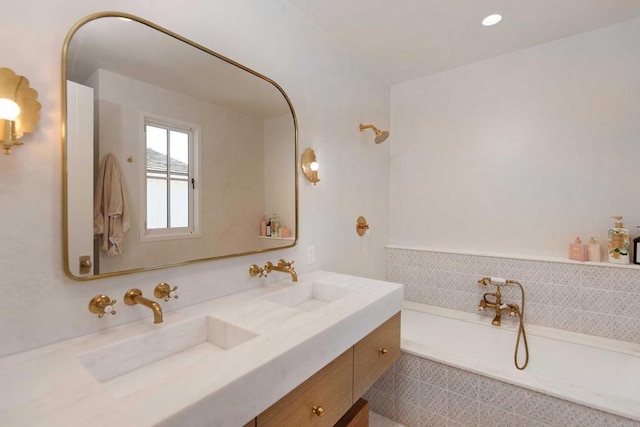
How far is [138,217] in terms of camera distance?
44.7 inches

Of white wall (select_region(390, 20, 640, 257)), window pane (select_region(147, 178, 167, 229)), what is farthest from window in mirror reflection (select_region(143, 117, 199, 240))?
white wall (select_region(390, 20, 640, 257))

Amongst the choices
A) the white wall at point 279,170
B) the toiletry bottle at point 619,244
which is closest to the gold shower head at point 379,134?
the white wall at point 279,170

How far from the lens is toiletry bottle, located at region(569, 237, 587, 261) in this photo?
2.13 m

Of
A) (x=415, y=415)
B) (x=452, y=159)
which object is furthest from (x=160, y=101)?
(x=452, y=159)

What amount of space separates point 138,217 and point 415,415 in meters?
1.89

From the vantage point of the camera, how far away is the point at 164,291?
3.68ft

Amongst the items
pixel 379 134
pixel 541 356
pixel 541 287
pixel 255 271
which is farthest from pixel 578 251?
pixel 255 271

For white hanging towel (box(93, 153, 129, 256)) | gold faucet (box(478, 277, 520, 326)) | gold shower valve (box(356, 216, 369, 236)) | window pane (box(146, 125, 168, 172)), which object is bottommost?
gold faucet (box(478, 277, 520, 326))

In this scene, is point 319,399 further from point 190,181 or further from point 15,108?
point 15,108

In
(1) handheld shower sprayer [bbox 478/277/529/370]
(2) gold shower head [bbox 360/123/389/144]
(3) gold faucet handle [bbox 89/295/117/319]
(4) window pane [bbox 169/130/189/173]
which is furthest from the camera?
(2) gold shower head [bbox 360/123/389/144]

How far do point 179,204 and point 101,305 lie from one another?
0.46 metres

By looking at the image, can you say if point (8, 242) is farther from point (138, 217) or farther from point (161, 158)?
point (161, 158)

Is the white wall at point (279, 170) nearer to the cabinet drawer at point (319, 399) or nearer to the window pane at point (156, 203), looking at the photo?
the window pane at point (156, 203)

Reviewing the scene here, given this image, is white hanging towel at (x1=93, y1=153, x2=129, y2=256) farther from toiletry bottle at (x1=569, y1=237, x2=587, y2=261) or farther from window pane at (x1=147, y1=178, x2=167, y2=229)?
toiletry bottle at (x1=569, y1=237, x2=587, y2=261)
